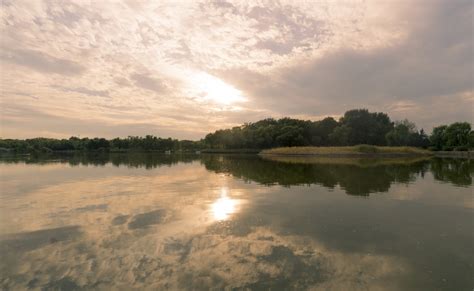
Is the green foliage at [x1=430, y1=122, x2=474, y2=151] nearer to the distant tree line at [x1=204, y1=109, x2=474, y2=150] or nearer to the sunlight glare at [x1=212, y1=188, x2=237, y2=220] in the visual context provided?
the distant tree line at [x1=204, y1=109, x2=474, y2=150]

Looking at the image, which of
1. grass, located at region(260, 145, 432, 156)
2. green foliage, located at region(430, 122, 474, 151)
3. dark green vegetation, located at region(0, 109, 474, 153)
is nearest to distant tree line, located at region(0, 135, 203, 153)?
dark green vegetation, located at region(0, 109, 474, 153)

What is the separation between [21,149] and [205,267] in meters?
197

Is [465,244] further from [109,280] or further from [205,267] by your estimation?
[109,280]

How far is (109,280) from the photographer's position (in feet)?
23.0

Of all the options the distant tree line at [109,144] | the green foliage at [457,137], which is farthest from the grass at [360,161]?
the distant tree line at [109,144]

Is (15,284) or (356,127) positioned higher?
(356,127)

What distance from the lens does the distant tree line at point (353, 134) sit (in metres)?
101

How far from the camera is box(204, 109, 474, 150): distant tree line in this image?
3983 inches

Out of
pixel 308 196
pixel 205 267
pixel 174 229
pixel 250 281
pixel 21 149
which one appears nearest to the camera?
pixel 250 281

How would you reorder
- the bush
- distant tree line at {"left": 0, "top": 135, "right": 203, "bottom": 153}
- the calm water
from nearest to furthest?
1. the calm water
2. the bush
3. distant tree line at {"left": 0, "top": 135, "right": 203, "bottom": 153}

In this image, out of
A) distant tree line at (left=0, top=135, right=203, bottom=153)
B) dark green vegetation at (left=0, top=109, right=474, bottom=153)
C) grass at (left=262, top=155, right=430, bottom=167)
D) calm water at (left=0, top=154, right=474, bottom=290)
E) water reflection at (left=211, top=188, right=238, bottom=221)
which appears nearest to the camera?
calm water at (left=0, top=154, right=474, bottom=290)

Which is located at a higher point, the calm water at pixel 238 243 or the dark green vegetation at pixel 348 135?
the dark green vegetation at pixel 348 135

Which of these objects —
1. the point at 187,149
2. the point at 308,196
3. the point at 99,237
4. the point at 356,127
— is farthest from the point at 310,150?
the point at 187,149

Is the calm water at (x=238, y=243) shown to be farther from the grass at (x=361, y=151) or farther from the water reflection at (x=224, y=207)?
the grass at (x=361, y=151)
